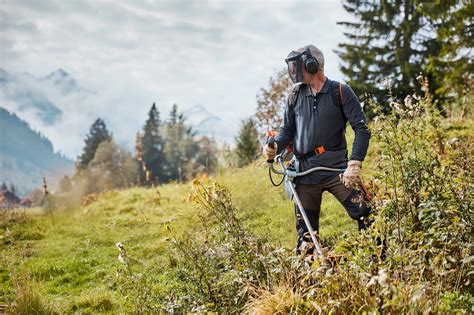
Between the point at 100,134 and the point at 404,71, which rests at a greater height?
the point at 100,134

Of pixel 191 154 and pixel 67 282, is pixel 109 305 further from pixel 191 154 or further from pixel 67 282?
pixel 191 154

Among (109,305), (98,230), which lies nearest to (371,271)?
(109,305)

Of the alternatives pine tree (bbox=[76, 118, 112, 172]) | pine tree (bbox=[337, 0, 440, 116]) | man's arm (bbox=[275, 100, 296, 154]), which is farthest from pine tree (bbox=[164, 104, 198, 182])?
man's arm (bbox=[275, 100, 296, 154])

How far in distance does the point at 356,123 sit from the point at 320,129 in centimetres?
37

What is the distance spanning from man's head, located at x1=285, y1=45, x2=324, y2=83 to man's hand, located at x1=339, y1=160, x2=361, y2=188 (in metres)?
1.03

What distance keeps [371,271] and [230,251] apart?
1.74 meters

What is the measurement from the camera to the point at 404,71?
52.0 feet

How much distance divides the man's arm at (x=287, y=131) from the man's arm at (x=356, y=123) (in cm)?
64

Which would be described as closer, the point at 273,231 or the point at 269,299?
the point at 269,299

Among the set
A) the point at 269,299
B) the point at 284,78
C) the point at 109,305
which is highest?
the point at 284,78

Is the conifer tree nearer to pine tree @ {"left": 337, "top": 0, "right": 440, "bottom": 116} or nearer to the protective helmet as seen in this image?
pine tree @ {"left": 337, "top": 0, "right": 440, "bottom": 116}

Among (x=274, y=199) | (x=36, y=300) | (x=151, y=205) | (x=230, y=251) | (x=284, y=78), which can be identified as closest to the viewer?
(x=230, y=251)

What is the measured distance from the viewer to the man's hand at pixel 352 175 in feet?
13.0

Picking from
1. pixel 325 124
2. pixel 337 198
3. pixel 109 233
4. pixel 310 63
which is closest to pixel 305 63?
pixel 310 63
